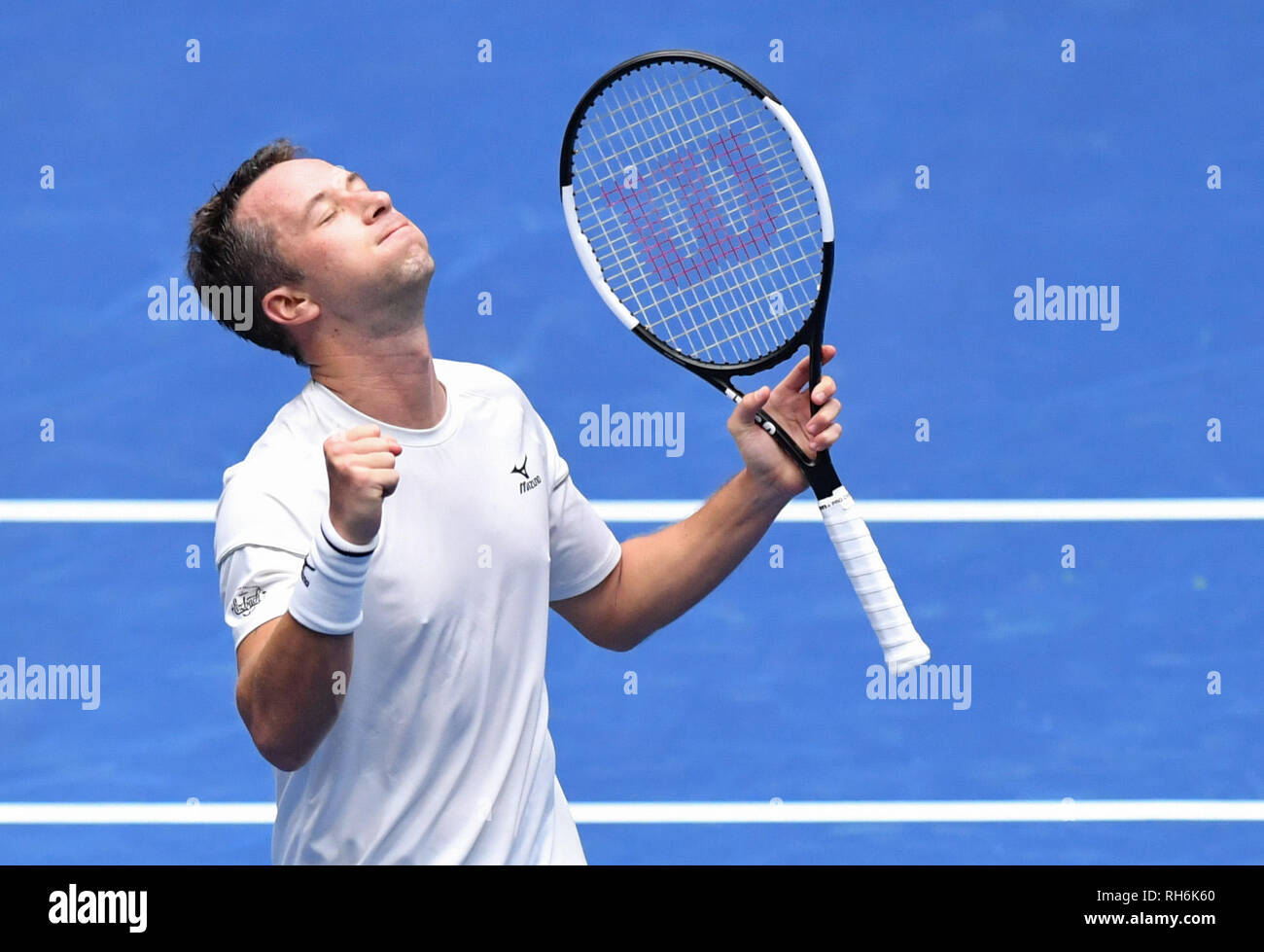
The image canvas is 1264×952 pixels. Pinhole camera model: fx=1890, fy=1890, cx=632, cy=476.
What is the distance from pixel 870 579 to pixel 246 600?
0.97m

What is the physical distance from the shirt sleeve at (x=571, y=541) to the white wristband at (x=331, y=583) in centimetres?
61

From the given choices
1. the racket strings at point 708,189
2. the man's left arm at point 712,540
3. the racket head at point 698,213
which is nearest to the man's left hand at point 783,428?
the man's left arm at point 712,540

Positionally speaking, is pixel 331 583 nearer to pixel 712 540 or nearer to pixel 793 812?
pixel 712 540

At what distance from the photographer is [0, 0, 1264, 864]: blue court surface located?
5.11m

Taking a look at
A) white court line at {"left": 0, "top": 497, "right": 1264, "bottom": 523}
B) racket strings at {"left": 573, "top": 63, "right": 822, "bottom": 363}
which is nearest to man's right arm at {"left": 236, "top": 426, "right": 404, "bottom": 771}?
racket strings at {"left": 573, "top": 63, "right": 822, "bottom": 363}

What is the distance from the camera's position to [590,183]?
4.61m

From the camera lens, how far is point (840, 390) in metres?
5.38

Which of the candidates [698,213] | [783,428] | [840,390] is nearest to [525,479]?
[783,428]

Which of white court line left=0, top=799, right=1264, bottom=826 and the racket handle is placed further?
white court line left=0, top=799, right=1264, bottom=826

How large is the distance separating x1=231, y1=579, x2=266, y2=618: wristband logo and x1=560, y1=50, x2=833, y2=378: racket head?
2.85 ft

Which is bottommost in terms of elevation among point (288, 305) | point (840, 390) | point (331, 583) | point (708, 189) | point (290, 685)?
point (290, 685)

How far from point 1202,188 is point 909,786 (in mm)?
2023

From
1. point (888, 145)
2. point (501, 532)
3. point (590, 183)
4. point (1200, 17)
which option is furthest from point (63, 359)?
point (1200, 17)

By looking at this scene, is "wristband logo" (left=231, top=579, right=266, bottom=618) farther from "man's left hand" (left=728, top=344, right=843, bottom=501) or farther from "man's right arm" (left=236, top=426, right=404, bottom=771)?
"man's left hand" (left=728, top=344, right=843, bottom=501)
